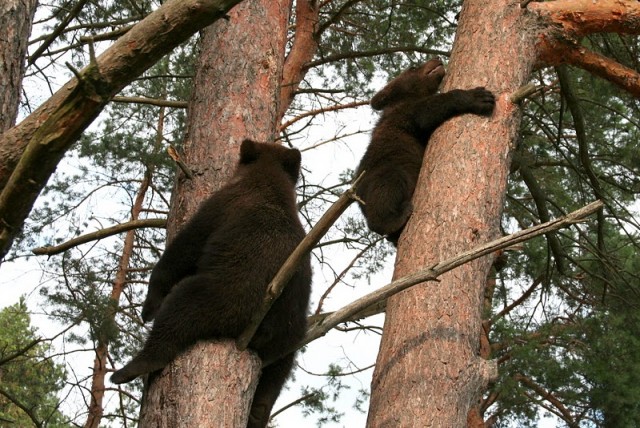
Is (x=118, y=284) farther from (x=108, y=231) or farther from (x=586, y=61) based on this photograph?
(x=586, y=61)

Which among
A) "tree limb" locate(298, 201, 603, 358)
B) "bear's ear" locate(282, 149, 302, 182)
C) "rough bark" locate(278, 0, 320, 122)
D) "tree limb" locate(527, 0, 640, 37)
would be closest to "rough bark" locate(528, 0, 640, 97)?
"tree limb" locate(527, 0, 640, 37)

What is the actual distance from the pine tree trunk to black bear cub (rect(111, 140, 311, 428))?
0.62 metres

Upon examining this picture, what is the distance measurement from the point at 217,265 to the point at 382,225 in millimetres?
2002

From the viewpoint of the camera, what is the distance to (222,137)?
5.13 meters

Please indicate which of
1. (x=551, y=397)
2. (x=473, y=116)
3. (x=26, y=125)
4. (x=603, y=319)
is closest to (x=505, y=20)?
(x=473, y=116)

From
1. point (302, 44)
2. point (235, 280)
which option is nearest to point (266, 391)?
point (235, 280)

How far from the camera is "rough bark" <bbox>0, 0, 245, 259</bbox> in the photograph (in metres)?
2.52

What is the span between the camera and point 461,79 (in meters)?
5.38

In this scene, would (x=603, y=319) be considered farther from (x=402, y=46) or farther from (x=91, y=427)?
(x=91, y=427)

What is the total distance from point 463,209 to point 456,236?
7.2 inches

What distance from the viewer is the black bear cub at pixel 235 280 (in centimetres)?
414

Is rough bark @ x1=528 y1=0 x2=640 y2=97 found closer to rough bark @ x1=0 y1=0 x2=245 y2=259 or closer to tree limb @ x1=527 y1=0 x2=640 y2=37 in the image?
tree limb @ x1=527 y1=0 x2=640 y2=37

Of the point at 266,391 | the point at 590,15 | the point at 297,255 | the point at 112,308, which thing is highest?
the point at 590,15

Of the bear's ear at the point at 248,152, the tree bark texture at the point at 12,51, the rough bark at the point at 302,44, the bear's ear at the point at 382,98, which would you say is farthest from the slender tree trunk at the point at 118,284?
the tree bark texture at the point at 12,51
